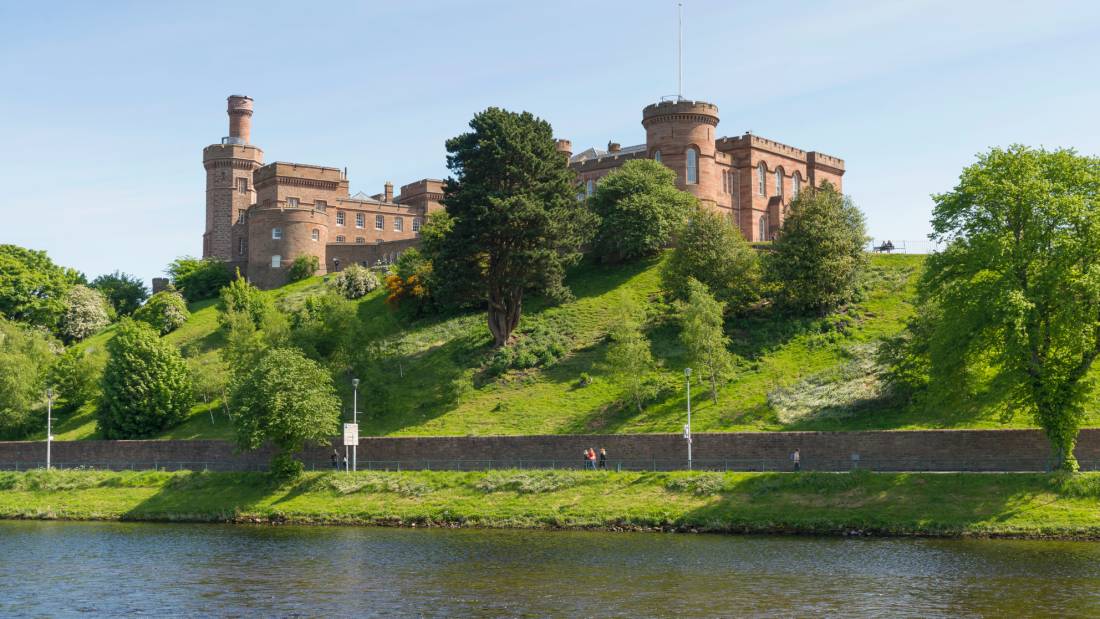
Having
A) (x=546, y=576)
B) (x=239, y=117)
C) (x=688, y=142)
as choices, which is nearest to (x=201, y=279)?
(x=239, y=117)

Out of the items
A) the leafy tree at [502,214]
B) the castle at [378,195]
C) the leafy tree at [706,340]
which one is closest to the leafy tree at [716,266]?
the leafy tree at [502,214]

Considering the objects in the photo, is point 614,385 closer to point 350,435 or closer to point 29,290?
point 350,435

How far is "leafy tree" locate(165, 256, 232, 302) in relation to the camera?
308 ft

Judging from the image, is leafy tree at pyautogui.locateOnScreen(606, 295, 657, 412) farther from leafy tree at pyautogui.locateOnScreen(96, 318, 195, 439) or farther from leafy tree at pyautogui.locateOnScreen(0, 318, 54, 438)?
leafy tree at pyautogui.locateOnScreen(0, 318, 54, 438)

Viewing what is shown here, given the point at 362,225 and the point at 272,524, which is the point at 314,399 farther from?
the point at 362,225

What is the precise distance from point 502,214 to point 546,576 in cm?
3357

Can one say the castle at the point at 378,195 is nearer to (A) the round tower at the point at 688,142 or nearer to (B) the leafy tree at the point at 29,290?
(A) the round tower at the point at 688,142

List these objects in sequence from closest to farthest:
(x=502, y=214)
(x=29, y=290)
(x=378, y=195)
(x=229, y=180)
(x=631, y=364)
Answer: (x=631, y=364)
(x=502, y=214)
(x=29, y=290)
(x=229, y=180)
(x=378, y=195)

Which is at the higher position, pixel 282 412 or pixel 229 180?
pixel 229 180

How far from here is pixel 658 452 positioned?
1897 inches

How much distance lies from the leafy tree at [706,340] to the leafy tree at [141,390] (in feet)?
95.9

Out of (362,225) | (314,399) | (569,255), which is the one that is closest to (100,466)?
(314,399)

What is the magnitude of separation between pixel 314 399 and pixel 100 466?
15.2 metres

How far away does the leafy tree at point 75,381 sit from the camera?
228ft
